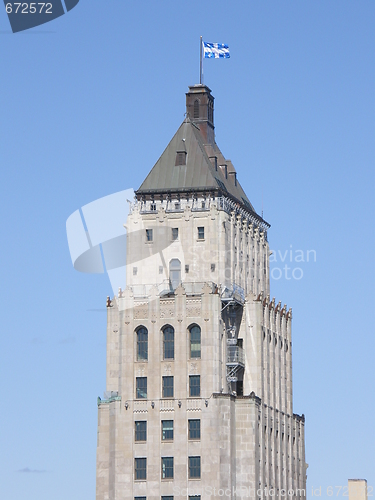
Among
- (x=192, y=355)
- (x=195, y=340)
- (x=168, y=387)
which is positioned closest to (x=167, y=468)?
(x=168, y=387)

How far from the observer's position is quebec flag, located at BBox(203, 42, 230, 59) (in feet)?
550

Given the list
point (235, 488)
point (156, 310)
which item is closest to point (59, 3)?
point (156, 310)

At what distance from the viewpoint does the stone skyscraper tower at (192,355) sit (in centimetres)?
15288

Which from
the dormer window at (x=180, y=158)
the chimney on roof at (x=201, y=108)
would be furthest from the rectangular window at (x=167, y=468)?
the chimney on roof at (x=201, y=108)

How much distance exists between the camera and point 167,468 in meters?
153

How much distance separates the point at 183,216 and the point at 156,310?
12.1 metres

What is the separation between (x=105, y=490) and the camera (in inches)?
6142

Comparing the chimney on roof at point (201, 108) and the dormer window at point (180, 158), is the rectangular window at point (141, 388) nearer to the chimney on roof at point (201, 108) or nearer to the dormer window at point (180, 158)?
the dormer window at point (180, 158)

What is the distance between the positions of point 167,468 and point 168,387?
8821 mm

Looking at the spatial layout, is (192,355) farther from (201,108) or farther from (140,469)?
(201,108)

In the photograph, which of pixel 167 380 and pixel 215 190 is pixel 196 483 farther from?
pixel 215 190

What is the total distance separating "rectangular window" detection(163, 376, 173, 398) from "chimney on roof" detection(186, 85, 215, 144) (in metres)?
33.0

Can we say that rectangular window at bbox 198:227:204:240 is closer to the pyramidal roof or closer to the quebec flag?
the pyramidal roof

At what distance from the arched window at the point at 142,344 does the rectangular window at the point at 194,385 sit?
577cm
